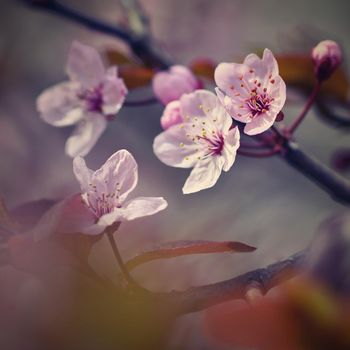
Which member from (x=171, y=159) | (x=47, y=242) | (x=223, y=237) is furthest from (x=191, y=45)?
(x=47, y=242)

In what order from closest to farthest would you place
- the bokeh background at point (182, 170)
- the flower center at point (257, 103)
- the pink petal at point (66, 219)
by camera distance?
the pink petal at point (66, 219) → the flower center at point (257, 103) → the bokeh background at point (182, 170)

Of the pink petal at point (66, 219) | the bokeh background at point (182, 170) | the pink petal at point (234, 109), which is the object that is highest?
the pink petal at point (234, 109)

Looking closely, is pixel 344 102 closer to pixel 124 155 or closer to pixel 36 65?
pixel 124 155

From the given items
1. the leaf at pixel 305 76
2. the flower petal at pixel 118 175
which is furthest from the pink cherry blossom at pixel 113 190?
the leaf at pixel 305 76

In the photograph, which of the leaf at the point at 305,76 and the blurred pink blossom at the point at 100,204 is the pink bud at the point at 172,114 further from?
the leaf at the point at 305,76

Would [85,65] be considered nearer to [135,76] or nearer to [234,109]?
[135,76]
